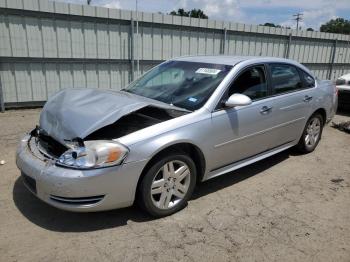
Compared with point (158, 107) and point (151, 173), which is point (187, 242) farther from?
point (158, 107)

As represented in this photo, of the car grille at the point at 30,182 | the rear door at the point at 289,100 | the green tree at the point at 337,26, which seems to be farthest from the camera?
the green tree at the point at 337,26

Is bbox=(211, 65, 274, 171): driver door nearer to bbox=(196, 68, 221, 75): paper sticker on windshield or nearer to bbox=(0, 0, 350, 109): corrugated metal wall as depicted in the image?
bbox=(196, 68, 221, 75): paper sticker on windshield

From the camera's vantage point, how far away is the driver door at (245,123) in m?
3.82

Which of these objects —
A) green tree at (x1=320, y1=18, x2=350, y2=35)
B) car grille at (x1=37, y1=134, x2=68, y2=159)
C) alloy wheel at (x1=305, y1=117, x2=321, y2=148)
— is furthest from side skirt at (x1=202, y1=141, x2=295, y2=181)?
green tree at (x1=320, y1=18, x2=350, y2=35)

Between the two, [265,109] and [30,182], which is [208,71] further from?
[30,182]

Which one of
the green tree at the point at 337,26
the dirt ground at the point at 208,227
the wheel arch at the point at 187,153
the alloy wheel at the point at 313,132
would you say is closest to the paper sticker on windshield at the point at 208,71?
the wheel arch at the point at 187,153

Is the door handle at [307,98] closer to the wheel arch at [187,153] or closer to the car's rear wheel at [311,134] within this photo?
the car's rear wheel at [311,134]

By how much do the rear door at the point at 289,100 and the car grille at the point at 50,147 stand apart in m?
2.75

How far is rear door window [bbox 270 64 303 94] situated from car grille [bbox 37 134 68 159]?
2866 millimetres

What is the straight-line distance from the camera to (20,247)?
2.95 meters

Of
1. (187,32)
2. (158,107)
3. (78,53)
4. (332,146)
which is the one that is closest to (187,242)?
(158,107)

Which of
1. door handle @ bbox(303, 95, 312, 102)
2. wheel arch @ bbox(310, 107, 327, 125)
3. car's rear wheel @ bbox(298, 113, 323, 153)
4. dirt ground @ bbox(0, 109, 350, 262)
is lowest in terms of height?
dirt ground @ bbox(0, 109, 350, 262)

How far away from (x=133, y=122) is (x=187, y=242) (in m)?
1.28

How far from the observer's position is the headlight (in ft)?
9.66
